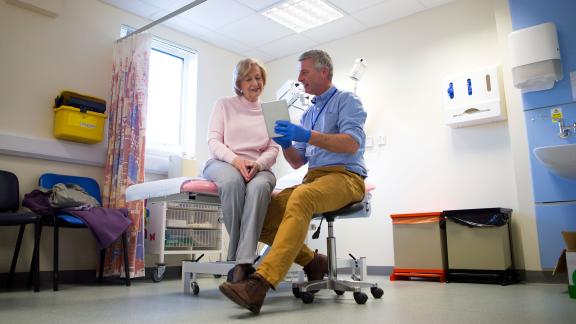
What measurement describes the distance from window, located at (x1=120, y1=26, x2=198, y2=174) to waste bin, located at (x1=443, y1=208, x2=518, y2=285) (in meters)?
2.78

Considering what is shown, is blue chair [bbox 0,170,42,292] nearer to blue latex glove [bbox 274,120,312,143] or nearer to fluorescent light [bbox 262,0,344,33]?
blue latex glove [bbox 274,120,312,143]

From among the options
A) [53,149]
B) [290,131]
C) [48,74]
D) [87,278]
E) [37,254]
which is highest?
[48,74]

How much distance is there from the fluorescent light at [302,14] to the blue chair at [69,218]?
7.82ft

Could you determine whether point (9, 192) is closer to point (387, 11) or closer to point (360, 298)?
point (360, 298)

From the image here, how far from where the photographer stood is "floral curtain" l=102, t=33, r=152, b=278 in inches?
139

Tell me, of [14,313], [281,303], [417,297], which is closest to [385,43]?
[417,297]

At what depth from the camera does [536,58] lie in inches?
119

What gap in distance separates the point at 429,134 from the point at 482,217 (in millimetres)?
1096

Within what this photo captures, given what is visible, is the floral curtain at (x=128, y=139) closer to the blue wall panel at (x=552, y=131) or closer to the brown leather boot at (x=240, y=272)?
the brown leather boot at (x=240, y=272)

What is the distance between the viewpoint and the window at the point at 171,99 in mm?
4664

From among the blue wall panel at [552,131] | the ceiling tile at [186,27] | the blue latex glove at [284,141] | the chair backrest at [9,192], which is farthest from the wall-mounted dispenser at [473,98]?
the chair backrest at [9,192]

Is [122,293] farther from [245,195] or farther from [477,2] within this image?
[477,2]

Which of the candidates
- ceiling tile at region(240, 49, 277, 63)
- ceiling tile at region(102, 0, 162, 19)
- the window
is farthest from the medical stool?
ceiling tile at region(240, 49, 277, 63)

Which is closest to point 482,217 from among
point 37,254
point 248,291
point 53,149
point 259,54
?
point 248,291
